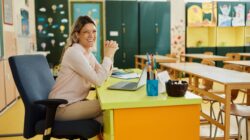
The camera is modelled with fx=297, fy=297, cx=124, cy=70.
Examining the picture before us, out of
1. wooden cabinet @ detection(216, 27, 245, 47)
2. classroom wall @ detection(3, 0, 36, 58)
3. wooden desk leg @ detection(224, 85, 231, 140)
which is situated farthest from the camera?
wooden cabinet @ detection(216, 27, 245, 47)

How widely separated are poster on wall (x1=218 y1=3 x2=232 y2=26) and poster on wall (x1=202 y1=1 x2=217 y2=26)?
148 millimetres

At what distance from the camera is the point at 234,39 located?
935 centimetres

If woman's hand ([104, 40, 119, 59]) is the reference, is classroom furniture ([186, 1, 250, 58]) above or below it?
above

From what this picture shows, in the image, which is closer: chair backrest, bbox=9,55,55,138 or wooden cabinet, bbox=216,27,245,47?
chair backrest, bbox=9,55,55,138

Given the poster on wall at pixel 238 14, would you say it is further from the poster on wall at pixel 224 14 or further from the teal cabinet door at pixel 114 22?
the teal cabinet door at pixel 114 22

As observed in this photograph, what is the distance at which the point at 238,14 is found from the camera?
872 centimetres

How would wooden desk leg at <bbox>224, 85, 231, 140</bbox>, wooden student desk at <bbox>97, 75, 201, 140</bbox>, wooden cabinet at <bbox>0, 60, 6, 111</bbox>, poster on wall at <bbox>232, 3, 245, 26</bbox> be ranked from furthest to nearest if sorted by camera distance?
poster on wall at <bbox>232, 3, 245, 26</bbox> → wooden cabinet at <bbox>0, 60, 6, 111</bbox> → wooden desk leg at <bbox>224, 85, 231, 140</bbox> → wooden student desk at <bbox>97, 75, 201, 140</bbox>

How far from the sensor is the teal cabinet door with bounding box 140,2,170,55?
846 cm

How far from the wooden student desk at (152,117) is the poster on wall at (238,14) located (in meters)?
7.86

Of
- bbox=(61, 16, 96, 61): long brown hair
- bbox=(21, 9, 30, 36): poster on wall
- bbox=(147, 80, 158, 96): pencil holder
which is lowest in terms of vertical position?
bbox=(147, 80, 158, 96): pencil holder

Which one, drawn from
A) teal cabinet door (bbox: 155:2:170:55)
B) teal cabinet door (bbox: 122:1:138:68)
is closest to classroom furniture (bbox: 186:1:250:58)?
teal cabinet door (bbox: 155:2:170:55)

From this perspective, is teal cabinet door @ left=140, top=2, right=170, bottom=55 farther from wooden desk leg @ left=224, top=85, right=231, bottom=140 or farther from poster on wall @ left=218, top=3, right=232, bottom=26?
wooden desk leg @ left=224, top=85, right=231, bottom=140

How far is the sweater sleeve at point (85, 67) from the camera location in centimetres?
191

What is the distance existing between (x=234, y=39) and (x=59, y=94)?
8.41 m
